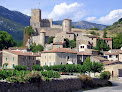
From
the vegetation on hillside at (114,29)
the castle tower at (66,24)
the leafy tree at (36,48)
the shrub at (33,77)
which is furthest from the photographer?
the vegetation on hillside at (114,29)

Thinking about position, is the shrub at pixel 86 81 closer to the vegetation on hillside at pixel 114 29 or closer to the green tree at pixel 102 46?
the green tree at pixel 102 46

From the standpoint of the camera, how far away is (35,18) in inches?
3846

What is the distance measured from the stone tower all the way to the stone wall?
2593 inches

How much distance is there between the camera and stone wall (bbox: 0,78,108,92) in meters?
19.9

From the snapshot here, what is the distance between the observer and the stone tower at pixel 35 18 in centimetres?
9581

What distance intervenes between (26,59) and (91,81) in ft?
90.6

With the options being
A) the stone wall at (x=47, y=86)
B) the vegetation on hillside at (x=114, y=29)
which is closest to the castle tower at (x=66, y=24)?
the vegetation on hillside at (x=114, y=29)

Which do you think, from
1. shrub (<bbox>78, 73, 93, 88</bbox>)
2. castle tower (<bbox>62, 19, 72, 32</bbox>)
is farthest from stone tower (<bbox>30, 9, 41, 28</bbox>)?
shrub (<bbox>78, 73, 93, 88</bbox>)

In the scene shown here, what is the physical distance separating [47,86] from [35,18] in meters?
74.8

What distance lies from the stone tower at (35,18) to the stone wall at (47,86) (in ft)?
216

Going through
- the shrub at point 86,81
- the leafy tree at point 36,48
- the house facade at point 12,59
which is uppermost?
the leafy tree at point 36,48

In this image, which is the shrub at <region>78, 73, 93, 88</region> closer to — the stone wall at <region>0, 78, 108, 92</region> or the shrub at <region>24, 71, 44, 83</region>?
the stone wall at <region>0, 78, 108, 92</region>

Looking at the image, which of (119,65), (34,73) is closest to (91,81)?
(34,73)

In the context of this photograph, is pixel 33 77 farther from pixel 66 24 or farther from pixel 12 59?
pixel 66 24
